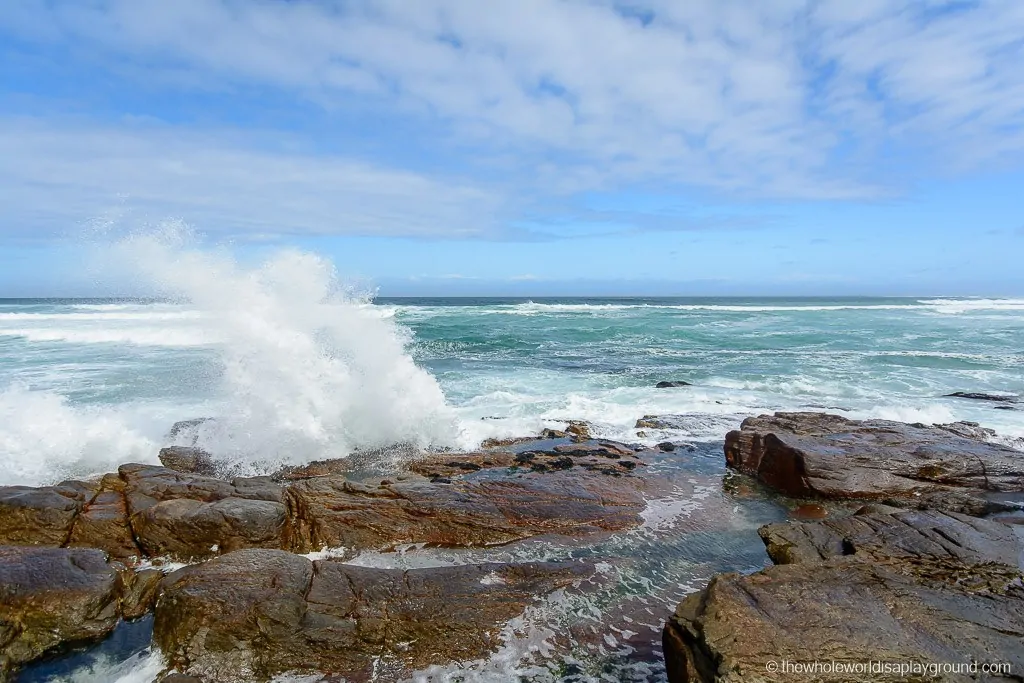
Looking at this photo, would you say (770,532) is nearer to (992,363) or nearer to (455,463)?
(455,463)

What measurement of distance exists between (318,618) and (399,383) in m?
6.86

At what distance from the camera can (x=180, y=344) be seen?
79.7 feet

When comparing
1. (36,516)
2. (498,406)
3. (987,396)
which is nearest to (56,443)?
(36,516)

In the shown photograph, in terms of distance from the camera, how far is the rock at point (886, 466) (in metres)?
7.70

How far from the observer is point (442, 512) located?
21.9ft

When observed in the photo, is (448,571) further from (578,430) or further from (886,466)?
(886,466)

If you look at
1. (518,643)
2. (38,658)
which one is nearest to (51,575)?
(38,658)

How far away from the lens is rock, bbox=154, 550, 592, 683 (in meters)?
4.40

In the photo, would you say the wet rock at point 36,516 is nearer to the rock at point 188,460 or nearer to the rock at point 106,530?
the rock at point 106,530

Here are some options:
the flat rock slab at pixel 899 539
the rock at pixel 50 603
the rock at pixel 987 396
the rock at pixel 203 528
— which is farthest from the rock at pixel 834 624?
the rock at pixel 987 396

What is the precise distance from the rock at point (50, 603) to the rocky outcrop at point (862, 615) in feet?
14.6

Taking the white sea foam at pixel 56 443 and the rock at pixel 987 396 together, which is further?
the rock at pixel 987 396

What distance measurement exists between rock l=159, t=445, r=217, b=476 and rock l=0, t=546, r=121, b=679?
355 centimetres

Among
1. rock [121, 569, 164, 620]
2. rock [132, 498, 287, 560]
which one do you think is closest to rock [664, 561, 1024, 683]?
rock [132, 498, 287, 560]
